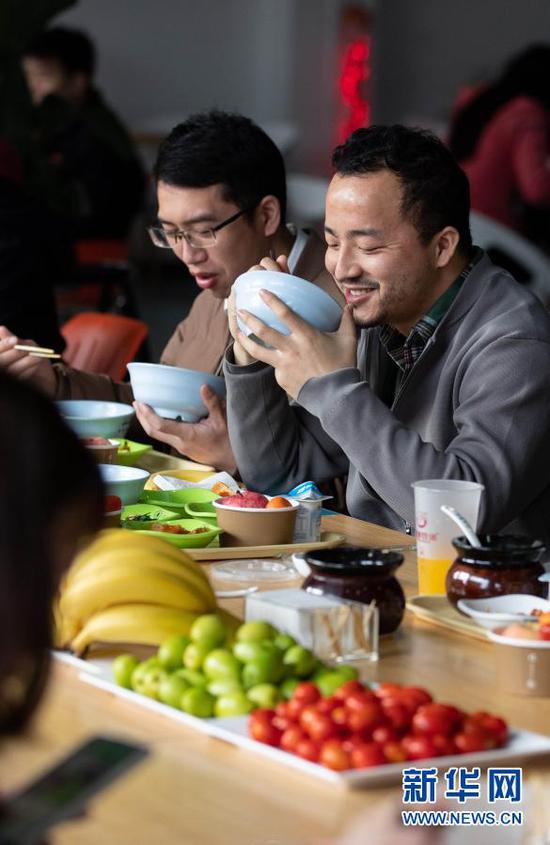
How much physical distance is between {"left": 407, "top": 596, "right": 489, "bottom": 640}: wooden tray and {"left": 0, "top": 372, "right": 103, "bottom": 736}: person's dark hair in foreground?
941 mm

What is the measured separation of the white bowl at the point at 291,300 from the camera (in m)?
2.19

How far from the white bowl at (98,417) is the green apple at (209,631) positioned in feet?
4.34

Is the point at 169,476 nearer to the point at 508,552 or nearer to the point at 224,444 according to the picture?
the point at 224,444

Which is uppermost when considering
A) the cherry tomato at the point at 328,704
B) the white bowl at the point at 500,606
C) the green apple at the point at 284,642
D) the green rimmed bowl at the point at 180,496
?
the cherry tomato at the point at 328,704

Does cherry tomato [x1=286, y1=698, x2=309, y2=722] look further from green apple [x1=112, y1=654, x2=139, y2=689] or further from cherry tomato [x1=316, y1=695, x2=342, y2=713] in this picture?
green apple [x1=112, y1=654, x2=139, y2=689]

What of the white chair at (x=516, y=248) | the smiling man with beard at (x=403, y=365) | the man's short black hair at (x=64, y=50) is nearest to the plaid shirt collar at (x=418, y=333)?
the smiling man with beard at (x=403, y=365)

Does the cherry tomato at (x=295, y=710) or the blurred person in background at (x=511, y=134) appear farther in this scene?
the blurred person in background at (x=511, y=134)

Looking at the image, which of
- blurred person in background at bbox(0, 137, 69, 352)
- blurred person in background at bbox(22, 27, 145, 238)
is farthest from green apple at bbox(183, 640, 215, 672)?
blurred person in background at bbox(22, 27, 145, 238)

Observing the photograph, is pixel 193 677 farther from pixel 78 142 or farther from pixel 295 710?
pixel 78 142

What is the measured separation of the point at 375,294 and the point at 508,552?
85cm

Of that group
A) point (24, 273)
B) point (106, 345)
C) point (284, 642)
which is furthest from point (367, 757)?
point (24, 273)

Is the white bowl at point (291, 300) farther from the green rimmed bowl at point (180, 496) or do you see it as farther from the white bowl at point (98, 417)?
the white bowl at point (98, 417)

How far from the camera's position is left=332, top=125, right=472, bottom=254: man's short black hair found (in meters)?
2.33

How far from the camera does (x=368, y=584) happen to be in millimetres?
1587
